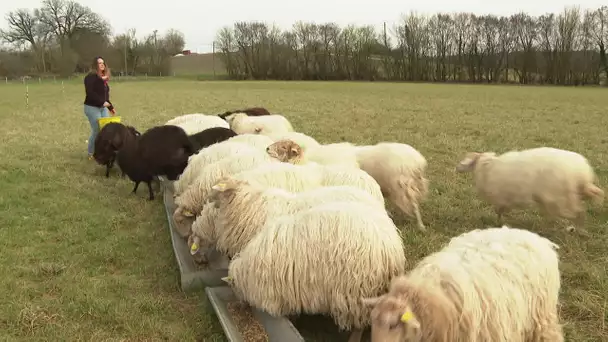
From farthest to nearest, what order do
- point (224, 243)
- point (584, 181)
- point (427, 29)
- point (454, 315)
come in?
point (427, 29) < point (584, 181) < point (224, 243) < point (454, 315)

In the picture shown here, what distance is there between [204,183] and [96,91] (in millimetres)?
5645

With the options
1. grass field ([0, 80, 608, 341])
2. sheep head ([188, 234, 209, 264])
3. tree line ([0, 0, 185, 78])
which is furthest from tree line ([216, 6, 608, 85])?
sheep head ([188, 234, 209, 264])

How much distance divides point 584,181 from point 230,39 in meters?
77.0

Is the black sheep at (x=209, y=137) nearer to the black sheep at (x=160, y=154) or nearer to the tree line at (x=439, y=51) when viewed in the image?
the black sheep at (x=160, y=154)

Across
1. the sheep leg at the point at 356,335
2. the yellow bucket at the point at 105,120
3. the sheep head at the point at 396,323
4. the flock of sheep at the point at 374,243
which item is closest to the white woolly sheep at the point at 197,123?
the yellow bucket at the point at 105,120

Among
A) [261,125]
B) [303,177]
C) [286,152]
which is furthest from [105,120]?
[303,177]

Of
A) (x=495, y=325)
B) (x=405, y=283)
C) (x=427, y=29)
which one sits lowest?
(x=495, y=325)

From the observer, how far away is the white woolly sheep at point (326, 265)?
3480 mm

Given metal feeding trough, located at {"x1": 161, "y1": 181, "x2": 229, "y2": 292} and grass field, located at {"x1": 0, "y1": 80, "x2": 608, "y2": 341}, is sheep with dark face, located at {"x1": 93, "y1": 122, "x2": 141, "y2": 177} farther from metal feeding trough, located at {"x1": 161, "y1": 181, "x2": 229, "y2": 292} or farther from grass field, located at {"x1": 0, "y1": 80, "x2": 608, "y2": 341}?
metal feeding trough, located at {"x1": 161, "y1": 181, "x2": 229, "y2": 292}

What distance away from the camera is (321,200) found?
418 centimetres

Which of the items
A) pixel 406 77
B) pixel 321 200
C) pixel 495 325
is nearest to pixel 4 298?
pixel 321 200

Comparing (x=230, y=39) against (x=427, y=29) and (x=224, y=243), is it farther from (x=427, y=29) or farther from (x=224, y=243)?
(x=224, y=243)

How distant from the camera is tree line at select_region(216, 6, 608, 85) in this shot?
196ft

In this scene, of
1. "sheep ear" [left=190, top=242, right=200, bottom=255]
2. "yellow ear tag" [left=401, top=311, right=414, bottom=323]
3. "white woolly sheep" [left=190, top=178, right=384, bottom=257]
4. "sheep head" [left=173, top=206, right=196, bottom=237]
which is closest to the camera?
"yellow ear tag" [left=401, top=311, right=414, bottom=323]
